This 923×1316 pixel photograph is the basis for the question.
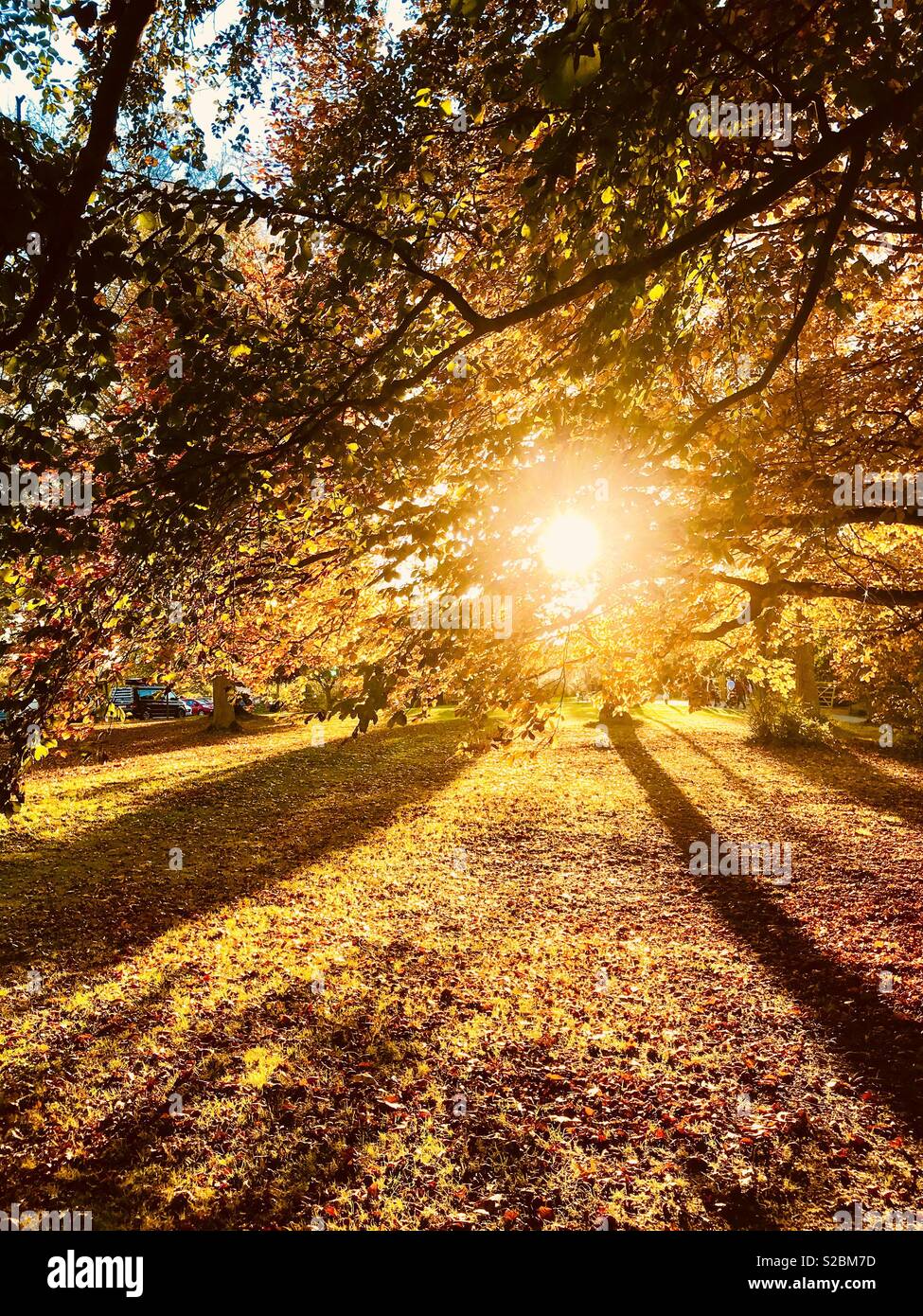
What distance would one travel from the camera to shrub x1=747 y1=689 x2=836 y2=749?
81.7 ft

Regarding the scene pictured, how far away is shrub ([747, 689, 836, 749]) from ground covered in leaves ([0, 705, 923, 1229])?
10.00 m

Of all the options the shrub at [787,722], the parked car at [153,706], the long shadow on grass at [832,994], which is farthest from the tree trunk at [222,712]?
the long shadow on grass at [832,994]

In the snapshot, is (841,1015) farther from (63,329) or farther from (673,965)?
(63,329)

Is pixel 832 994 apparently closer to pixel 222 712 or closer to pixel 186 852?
pixel 186 852

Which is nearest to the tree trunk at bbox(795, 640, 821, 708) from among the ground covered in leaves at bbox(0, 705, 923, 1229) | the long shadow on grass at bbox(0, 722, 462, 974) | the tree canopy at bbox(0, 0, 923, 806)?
the ground covered in leaves at bbox(0, 705, 923, 1229)

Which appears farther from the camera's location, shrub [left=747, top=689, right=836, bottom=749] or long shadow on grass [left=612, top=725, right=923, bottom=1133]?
shrub [left=747, top=689, right=836, bottom=749]

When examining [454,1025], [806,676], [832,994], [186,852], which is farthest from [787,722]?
[454,1025]

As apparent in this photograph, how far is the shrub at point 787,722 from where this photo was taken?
24.9m

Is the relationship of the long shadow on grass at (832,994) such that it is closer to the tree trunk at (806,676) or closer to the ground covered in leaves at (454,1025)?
the ground covered in leaves at (454,1025)

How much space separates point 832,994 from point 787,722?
1915cm

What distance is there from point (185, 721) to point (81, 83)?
34136 mm

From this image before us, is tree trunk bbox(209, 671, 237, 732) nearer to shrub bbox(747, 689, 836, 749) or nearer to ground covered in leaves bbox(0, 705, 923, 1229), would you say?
ground covered in leaves bbox(0, 705, 923, 1229)

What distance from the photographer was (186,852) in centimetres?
1300
